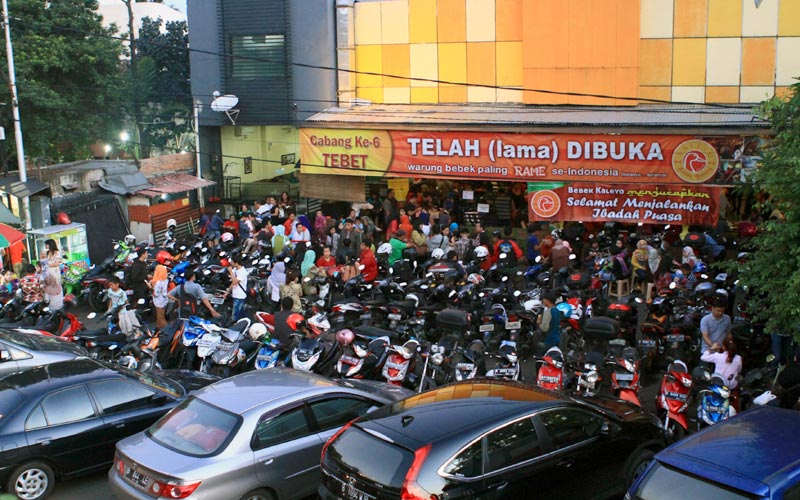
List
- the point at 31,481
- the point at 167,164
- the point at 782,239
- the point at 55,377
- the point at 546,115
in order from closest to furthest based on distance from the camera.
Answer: the point at 31,481, the point at 55,377, the point at 782,239, the point at 546,115, the point at 167,164

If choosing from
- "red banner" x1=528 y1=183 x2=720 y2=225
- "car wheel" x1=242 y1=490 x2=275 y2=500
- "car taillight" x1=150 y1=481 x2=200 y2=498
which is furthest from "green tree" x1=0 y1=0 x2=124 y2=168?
"car taillight" x1=150 y1=481 x2=200 y2=498

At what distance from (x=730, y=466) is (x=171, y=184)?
22141mm

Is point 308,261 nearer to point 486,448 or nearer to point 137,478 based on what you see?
point 137,478

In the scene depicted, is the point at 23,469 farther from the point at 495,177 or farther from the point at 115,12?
the point at 115,12

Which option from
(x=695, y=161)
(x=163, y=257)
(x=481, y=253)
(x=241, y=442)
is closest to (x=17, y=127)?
(x=163, y=257)

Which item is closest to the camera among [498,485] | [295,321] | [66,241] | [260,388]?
[498,485]

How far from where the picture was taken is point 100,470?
367 inches

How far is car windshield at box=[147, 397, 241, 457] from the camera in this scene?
7535mm

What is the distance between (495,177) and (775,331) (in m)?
10.2

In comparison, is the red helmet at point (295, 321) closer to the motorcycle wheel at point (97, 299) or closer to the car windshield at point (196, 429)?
the car windshield at point (196, 429)

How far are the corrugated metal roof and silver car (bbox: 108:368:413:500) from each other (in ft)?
41.0

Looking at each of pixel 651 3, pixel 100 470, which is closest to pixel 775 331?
pixel 100 470

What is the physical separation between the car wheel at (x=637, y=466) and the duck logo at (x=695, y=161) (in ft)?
36.9

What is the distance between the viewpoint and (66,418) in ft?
29.7
